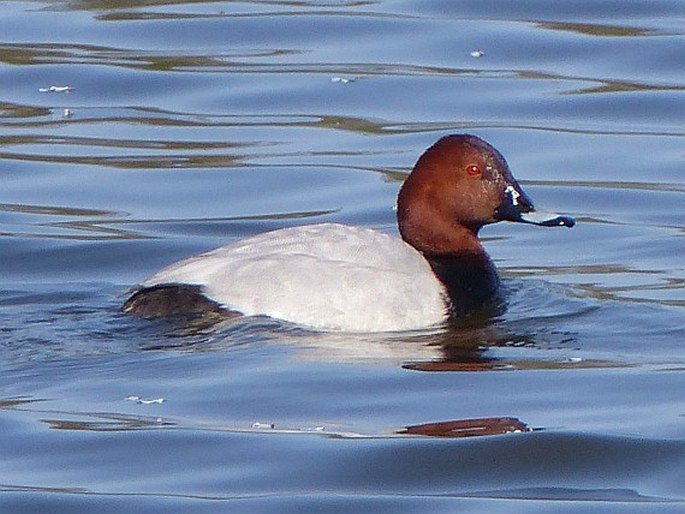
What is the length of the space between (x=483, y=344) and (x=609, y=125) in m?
4.60

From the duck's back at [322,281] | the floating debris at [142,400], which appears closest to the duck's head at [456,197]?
the duck's back at [322,281]

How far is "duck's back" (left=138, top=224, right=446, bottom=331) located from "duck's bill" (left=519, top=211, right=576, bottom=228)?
0.63 metres

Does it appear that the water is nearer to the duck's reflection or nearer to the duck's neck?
the duck's reflection

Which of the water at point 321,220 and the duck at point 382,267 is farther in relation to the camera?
the duck at point 382,267

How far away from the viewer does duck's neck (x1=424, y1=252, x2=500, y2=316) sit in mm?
8875

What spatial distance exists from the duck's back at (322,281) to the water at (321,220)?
4.3 inches

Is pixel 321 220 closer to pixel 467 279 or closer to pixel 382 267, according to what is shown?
pixel 467 279

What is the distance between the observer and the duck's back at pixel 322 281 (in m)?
8.46

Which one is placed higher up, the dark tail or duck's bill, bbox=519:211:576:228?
duck's bill, bbox=519:211:576:228

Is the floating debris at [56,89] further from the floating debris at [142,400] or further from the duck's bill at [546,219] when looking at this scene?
the floating debris at [142,400]

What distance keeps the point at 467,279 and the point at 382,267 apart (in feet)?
1.79

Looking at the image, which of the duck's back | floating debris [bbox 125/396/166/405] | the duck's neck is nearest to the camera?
floating debris [bbox 125/396/166/405]

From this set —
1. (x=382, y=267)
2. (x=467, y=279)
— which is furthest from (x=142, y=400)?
(x=467, y=279)

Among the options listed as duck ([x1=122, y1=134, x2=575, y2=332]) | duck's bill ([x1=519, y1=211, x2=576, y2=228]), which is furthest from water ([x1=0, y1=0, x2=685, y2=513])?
duck's bill ([x1=519, y1=211, x2=576, y2=228])
